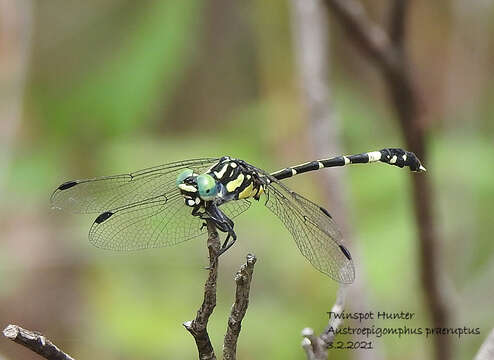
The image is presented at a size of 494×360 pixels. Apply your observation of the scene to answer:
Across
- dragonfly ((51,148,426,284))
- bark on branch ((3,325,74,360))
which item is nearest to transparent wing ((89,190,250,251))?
dragonfly ((51,148,426,284))

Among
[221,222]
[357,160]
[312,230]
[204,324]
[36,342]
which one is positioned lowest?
[36,342]

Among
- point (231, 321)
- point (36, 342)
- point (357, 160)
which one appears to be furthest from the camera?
point (357, 160)

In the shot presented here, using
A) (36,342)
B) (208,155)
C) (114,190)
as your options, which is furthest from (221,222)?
(208,155)

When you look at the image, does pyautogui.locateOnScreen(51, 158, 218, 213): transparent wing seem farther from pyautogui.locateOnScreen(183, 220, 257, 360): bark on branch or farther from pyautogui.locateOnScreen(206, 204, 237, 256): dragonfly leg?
pyautogui.locateOnScreen(183, 220, 257, 360): bark on branch

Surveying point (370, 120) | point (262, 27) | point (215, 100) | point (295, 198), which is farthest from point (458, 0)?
point (295, 198)

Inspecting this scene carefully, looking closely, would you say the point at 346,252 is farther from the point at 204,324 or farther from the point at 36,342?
the point at 36,342

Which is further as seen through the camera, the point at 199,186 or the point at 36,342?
the point at 199,186

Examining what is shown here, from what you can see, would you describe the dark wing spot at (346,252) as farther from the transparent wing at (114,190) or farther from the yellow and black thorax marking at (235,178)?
the transparent wing at (114,190)

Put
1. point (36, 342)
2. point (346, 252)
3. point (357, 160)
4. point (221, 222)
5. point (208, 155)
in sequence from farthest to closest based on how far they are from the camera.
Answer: point (208, 155), point (357, 160), point (346, 252), point (221, 222), point (36, 342)

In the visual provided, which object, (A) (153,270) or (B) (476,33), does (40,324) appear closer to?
(A) (153,270)

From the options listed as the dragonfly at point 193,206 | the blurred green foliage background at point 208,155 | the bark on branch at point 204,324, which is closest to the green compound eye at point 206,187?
the dragonfly at point 193,206
